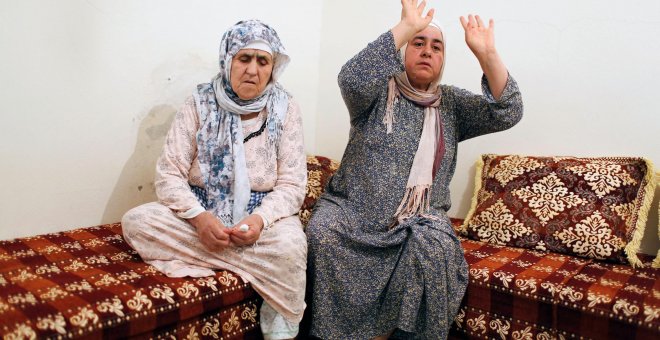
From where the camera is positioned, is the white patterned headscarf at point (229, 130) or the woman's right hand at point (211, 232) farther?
the white patterned headscarf at point (229, 130)

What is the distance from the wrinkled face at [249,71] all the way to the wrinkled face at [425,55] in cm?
55

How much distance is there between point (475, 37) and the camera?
6.33ft

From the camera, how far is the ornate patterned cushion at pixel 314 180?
2287mm

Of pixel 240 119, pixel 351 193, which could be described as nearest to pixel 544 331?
pixel 351 193

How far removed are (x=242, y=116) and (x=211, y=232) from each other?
0.51 m

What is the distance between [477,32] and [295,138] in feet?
2.62

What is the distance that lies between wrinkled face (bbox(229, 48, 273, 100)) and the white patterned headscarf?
0.02 metres

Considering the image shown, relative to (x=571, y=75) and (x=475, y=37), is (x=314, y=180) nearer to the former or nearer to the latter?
(x=475, y=37)

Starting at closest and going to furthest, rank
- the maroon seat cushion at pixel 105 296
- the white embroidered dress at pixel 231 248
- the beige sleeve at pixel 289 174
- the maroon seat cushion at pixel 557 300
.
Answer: the maroon seat cushion at pixel 105 296, the maroon seat cushion at pixel 557 300, the white embroidered dress at pixel 231 248, the beige sleeve at pixel 289 174

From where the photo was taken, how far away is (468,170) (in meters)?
2.59

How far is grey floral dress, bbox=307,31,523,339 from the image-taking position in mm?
1698

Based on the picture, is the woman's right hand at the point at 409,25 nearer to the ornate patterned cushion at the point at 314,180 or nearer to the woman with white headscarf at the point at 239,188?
the woman with white headscarf at the point at 239,188

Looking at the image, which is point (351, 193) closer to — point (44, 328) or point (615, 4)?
point (44, 328)

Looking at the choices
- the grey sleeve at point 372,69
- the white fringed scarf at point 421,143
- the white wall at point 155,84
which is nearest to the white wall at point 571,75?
the white wall at point 155,84
